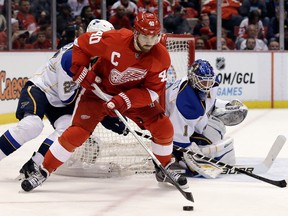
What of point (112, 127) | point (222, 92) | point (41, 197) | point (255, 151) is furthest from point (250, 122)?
point (41, 197)

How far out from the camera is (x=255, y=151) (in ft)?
18.4

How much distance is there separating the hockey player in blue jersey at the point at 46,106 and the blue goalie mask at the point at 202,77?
48cm

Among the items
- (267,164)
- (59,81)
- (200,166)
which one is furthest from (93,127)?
(267,164)

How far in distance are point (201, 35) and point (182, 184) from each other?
17.6ft

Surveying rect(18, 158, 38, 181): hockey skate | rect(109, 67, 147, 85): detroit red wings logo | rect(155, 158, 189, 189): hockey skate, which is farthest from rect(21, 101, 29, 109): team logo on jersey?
rect(155, 158, 189, 189): hockey skate

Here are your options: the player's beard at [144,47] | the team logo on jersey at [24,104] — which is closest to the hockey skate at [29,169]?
the team logo on jersey at [24,104]

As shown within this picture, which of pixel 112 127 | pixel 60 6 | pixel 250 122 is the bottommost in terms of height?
pixel 250 122

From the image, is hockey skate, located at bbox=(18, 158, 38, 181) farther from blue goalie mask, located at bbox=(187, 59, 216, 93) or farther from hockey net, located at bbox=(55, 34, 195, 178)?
blue goalie mask, located at bbox=(187, 59, 216, 93)

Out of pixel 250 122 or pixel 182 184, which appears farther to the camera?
pixel 250 122

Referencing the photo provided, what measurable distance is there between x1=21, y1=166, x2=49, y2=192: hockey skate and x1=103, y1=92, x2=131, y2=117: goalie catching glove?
1.49 feet

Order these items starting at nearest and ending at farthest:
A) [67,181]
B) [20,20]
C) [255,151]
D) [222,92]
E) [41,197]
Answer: [41,197] → [67,181] → [255,151] → [20,20] → [222,92]

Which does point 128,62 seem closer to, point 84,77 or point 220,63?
point 84,77

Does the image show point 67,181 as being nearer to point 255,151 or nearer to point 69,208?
point 69,208

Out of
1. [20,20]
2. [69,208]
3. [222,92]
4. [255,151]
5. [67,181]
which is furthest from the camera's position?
[222,92]
